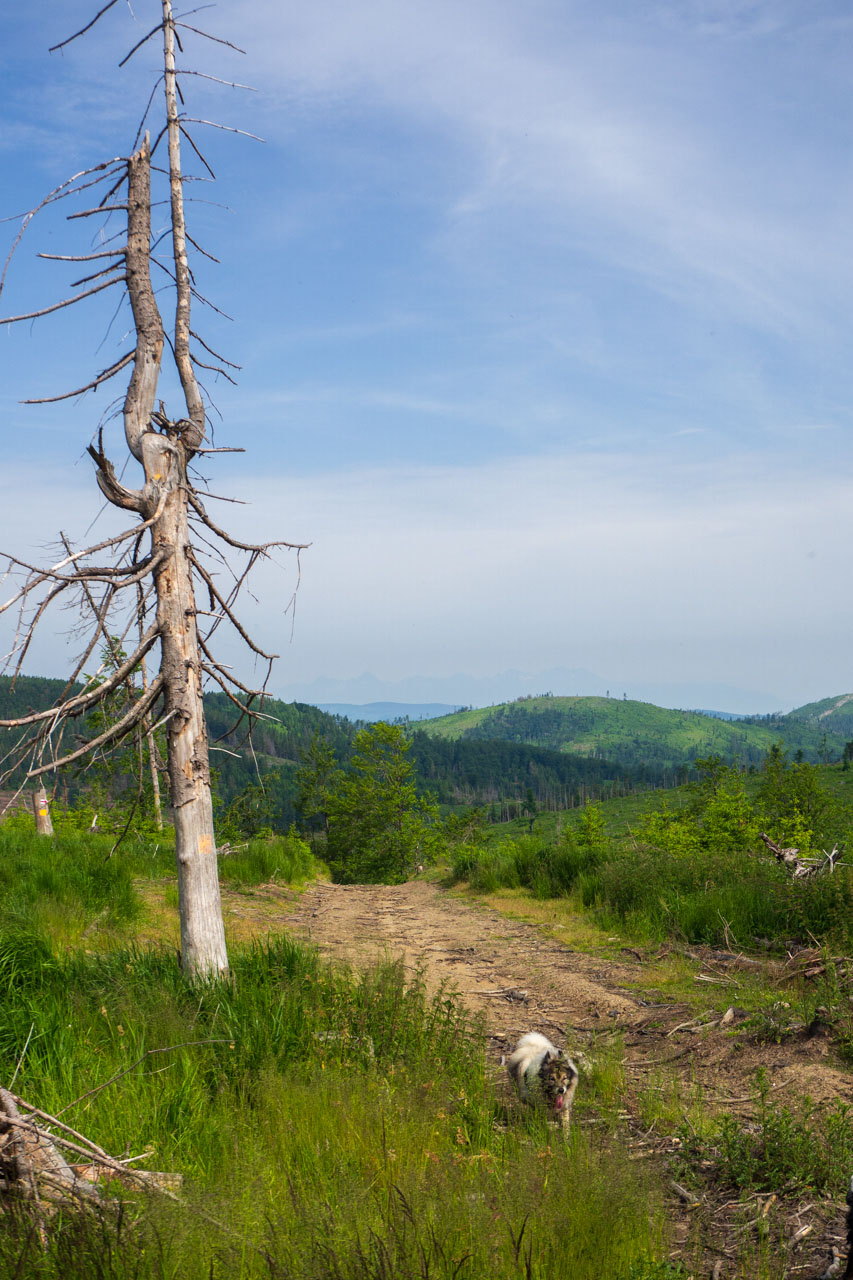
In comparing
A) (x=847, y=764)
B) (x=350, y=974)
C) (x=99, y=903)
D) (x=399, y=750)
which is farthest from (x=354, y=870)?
(x=847, y=764)

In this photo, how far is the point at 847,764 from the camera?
133 meters

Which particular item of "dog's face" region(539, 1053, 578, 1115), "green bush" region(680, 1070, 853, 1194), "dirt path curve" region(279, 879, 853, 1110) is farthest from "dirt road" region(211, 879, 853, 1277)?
"dog's face" region(539, 1053, 578, 1115)

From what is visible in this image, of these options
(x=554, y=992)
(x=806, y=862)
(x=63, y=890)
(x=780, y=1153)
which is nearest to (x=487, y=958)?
(x=554, y=992)

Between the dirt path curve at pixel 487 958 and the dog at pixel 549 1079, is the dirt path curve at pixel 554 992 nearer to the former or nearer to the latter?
the dirt path curve at pixel 487 958

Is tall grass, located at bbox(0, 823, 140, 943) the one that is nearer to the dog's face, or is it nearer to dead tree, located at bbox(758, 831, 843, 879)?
the dog's face

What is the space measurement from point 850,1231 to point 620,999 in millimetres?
5233

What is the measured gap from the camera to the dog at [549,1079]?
4980mm

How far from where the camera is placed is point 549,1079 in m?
5.04

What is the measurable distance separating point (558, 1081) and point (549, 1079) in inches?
2.4

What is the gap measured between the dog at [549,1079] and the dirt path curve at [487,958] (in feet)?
5.52

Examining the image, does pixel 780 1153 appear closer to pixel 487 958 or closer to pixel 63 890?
pixel 487 958

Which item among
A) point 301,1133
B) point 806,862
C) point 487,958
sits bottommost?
point 487,958

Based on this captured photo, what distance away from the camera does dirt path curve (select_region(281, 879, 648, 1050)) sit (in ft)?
25.4

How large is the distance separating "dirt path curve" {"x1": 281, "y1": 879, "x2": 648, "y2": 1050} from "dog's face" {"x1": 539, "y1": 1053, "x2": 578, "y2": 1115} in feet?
6.24
